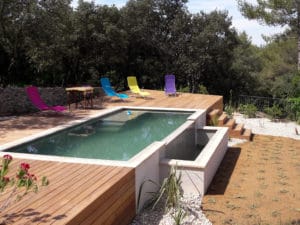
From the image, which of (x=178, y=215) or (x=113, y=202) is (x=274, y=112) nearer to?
(x=178, y=215)

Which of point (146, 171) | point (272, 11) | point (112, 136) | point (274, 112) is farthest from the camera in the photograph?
point (272, 11)

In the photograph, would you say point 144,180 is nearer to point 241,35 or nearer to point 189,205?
point 189,205

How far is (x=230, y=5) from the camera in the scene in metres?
19.6

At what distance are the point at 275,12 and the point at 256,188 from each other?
1345 centimetres

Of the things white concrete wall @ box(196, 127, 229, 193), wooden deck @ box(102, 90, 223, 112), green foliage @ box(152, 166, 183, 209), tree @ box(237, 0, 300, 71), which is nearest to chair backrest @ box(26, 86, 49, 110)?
wooden deck @ box(102, 90, 223, 112)

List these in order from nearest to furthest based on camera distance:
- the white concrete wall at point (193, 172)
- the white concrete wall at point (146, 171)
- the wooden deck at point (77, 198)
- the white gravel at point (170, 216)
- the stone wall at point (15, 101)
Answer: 1. the wooden deck at point (77, 198)
2. the white gravel at point (170, 216)
3. the white concrete wall at point (146, 171)
4. the white concrete wall at point (193, 172)
5. the stone wall at point (15, 101)

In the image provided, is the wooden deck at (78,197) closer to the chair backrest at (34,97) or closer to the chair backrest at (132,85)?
the chair backrest at (34,97)

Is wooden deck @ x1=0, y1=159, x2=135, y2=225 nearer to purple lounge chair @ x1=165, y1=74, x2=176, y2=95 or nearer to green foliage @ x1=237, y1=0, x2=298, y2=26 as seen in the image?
purple lounge chair @ x1=165, y1=74, x2=176, y2=95

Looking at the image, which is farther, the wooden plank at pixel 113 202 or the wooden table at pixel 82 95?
the wooden table at pixel 82 95

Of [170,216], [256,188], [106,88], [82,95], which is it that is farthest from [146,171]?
[106,88]

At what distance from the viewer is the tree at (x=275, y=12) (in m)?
17.2

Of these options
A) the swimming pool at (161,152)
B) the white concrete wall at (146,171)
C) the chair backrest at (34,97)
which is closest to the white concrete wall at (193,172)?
the swimming pool at (161,152)

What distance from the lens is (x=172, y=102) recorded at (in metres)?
12.8

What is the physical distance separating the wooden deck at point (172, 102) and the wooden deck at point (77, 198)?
22.3ft
